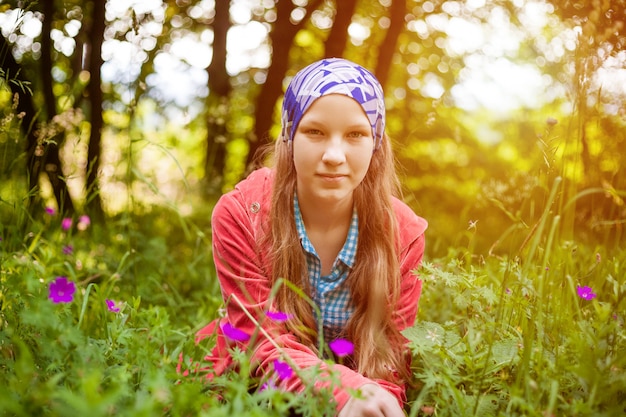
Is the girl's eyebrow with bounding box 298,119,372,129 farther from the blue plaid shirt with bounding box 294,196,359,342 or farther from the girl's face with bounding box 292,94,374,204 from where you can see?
the blue plaid shirt with bounding box 294,196,359,342

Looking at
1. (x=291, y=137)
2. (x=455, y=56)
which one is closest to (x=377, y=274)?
(x=291, y=137)

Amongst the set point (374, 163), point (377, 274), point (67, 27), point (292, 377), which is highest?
point (67, 27)

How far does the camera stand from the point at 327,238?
2.08m

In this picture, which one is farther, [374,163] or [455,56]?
[455,56]

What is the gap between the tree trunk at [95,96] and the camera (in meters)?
3.80

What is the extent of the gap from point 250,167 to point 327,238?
1003 millimetres

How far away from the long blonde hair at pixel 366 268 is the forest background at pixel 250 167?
14cm

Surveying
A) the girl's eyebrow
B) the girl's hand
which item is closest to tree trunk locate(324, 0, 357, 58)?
the girl's eyebrow

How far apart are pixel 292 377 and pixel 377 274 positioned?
0.52 metres

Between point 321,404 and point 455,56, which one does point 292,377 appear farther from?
point 455,56

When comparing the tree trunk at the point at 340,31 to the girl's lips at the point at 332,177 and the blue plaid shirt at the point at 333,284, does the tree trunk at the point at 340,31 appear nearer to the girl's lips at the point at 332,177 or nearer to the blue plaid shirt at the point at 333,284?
the blue plaid shirt at the point at 333,284

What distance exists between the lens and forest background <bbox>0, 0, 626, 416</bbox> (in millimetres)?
1459

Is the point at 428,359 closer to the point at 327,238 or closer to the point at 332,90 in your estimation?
the point at 327,238

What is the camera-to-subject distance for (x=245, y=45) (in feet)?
20.8
